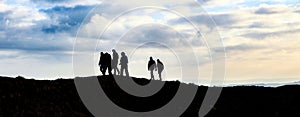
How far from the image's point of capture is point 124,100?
40.0 metres

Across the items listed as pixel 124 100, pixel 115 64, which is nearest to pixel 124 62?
pixel 115 64

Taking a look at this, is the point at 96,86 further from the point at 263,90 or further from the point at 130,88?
the point at 263,90

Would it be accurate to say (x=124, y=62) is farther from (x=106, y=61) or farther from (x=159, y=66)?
(x=159, y=66)

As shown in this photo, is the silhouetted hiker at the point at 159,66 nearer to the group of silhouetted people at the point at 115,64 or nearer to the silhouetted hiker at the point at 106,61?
the group of silhouetted people at the point at 115,64

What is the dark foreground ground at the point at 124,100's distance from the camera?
34125 mm

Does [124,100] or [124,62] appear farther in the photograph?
[124,62]

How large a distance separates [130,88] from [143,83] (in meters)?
2.32

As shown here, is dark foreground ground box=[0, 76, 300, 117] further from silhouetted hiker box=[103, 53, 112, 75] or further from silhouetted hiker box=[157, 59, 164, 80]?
silhouetted hiker box=[157, 59, 164, 80]

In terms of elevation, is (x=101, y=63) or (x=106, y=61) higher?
(x=106, y=61)

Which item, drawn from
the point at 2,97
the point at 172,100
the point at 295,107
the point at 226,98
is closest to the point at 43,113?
the point at 2,97

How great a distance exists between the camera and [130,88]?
42.5 meters

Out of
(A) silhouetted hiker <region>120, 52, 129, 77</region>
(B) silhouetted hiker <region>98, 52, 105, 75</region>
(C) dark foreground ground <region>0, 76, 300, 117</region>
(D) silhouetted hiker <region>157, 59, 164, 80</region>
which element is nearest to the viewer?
(C) dark foreground ground <region>0, 76, 300, 117</region>

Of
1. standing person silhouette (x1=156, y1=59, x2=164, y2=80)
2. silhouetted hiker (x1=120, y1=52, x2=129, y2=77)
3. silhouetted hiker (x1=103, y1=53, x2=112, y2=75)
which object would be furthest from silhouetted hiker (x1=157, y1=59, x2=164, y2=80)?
silhouetted hiker (x1=103, y1=53, x2=112, y2=75)

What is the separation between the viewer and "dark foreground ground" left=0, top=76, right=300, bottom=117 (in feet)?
112
